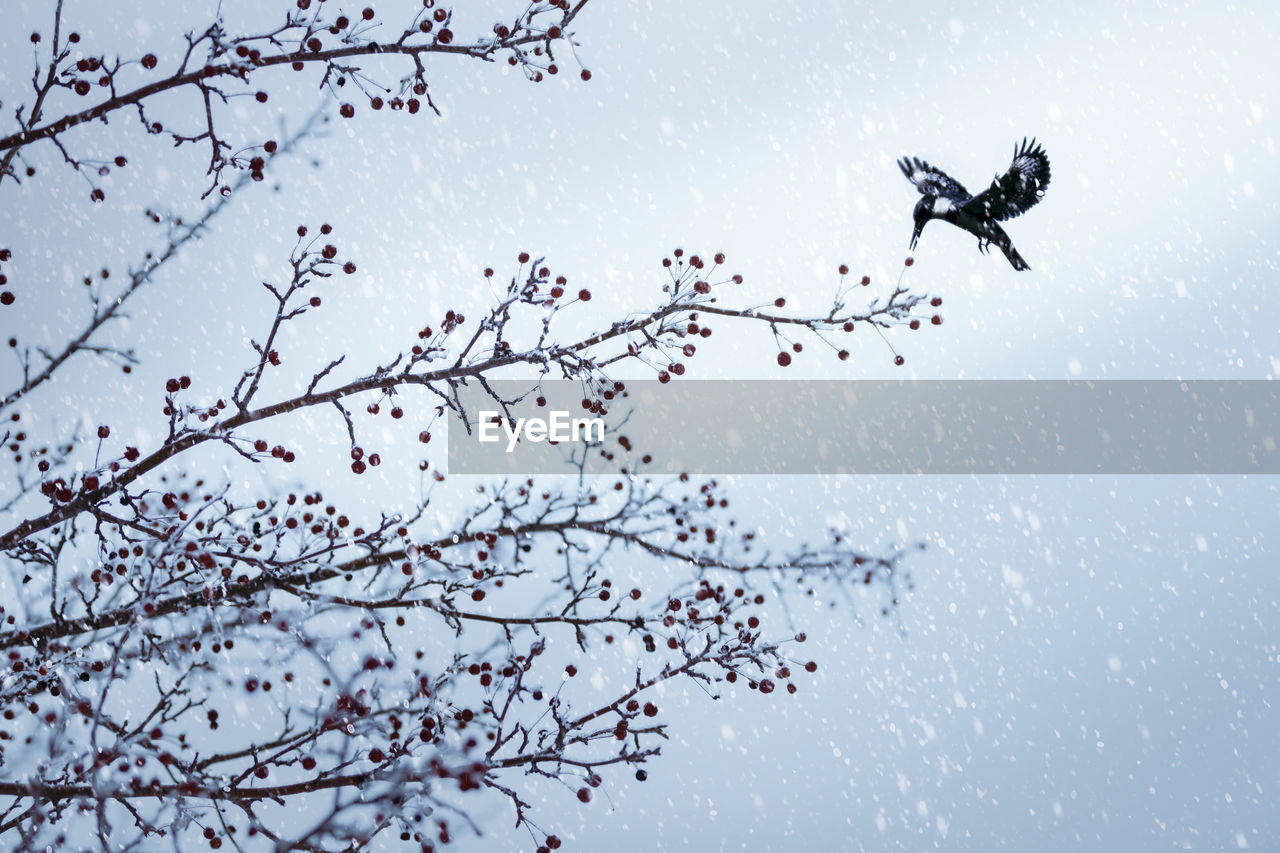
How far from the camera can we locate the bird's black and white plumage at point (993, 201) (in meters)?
5.76

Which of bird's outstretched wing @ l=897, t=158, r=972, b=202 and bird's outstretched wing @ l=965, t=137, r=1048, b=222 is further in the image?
bird's outstretched wing @ l=897, t=158, r=972, b=202

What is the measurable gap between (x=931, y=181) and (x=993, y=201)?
76 centimetres

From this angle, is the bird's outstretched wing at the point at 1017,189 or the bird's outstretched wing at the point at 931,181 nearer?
the bird's outstretched wing at the point at 1017,189

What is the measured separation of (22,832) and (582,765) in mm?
2187

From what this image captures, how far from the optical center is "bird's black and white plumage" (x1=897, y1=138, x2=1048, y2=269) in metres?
5.76

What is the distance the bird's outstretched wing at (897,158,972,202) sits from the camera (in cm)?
647

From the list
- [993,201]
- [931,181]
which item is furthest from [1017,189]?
[931,181]

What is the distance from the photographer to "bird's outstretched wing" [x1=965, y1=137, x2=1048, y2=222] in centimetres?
573

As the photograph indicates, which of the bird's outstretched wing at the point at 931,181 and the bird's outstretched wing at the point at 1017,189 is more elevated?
the bird's outstretched wing at the point at 931,181

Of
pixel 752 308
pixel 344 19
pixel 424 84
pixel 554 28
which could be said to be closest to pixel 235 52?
pixel 344 19

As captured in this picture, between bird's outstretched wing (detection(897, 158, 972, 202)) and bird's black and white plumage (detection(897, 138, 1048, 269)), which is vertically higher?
bird's outstretched wing (detection(897, 158, 972, 202))

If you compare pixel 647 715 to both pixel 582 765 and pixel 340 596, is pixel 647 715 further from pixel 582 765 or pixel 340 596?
pixel 340 596

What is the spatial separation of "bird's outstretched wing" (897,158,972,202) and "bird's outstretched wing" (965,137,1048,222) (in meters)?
0.30

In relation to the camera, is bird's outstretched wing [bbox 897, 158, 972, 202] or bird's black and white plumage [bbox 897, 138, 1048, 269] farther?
bird's outstretched wing [bbox 897, 158, 972, 202]
